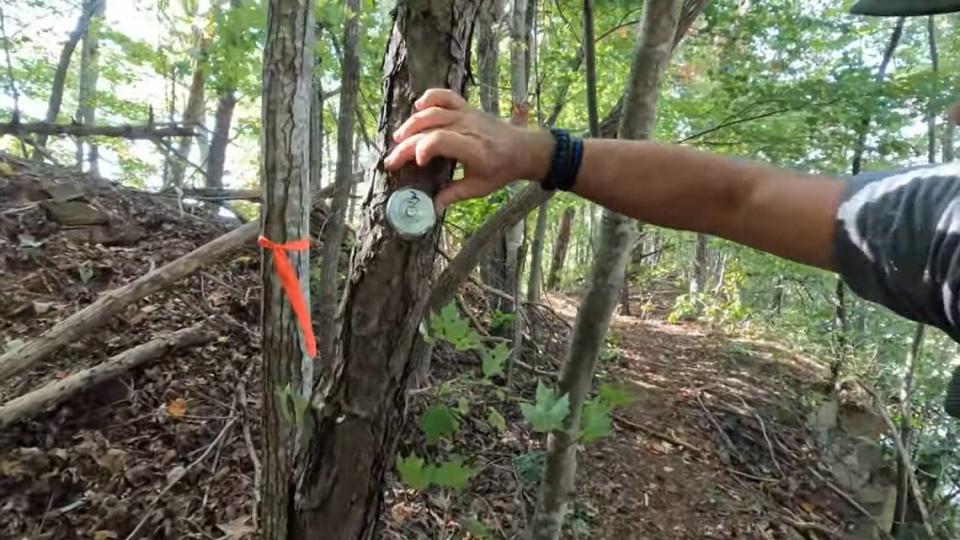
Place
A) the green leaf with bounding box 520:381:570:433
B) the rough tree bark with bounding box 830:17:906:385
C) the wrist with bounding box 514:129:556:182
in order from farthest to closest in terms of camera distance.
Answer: the rough tree bark with bounding box 830:17:906:385 < the green leaf with bounding box 520:381:570:433 < the wrist with bounding box 514:129:556:182

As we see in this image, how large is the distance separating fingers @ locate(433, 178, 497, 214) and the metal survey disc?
0.03 meters

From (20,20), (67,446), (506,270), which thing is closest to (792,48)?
(506,270)

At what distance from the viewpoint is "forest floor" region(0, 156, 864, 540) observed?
9.61ft

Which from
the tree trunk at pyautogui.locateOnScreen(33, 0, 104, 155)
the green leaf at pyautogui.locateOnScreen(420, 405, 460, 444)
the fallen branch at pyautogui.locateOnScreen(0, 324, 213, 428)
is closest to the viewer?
the green leaf at pyautogui.locateOnScreen(420, 405, 460, 444)

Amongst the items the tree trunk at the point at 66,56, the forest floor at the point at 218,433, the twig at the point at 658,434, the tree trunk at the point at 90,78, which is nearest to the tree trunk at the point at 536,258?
the forest floor at the point at 218,433

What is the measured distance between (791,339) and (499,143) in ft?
31.9

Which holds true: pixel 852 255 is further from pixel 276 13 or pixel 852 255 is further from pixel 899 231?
pixel 276 13

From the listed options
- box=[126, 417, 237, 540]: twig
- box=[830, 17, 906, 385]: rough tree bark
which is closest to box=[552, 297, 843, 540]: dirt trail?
box=[830, 17, 906, 385]: rough tree bark

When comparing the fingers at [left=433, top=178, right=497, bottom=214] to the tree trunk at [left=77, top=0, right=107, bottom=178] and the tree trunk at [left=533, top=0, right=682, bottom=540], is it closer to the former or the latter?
the tree trunk at [left=533, top=0, right=682, bottom=540]

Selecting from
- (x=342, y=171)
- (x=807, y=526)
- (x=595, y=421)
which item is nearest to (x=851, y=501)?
(x=807, y=526)

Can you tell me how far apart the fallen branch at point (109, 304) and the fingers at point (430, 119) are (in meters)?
2.74

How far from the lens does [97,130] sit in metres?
4.79

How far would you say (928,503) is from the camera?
674 centimetres

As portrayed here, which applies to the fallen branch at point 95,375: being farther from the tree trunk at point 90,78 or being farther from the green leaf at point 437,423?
the tree trunk at point 90,78
